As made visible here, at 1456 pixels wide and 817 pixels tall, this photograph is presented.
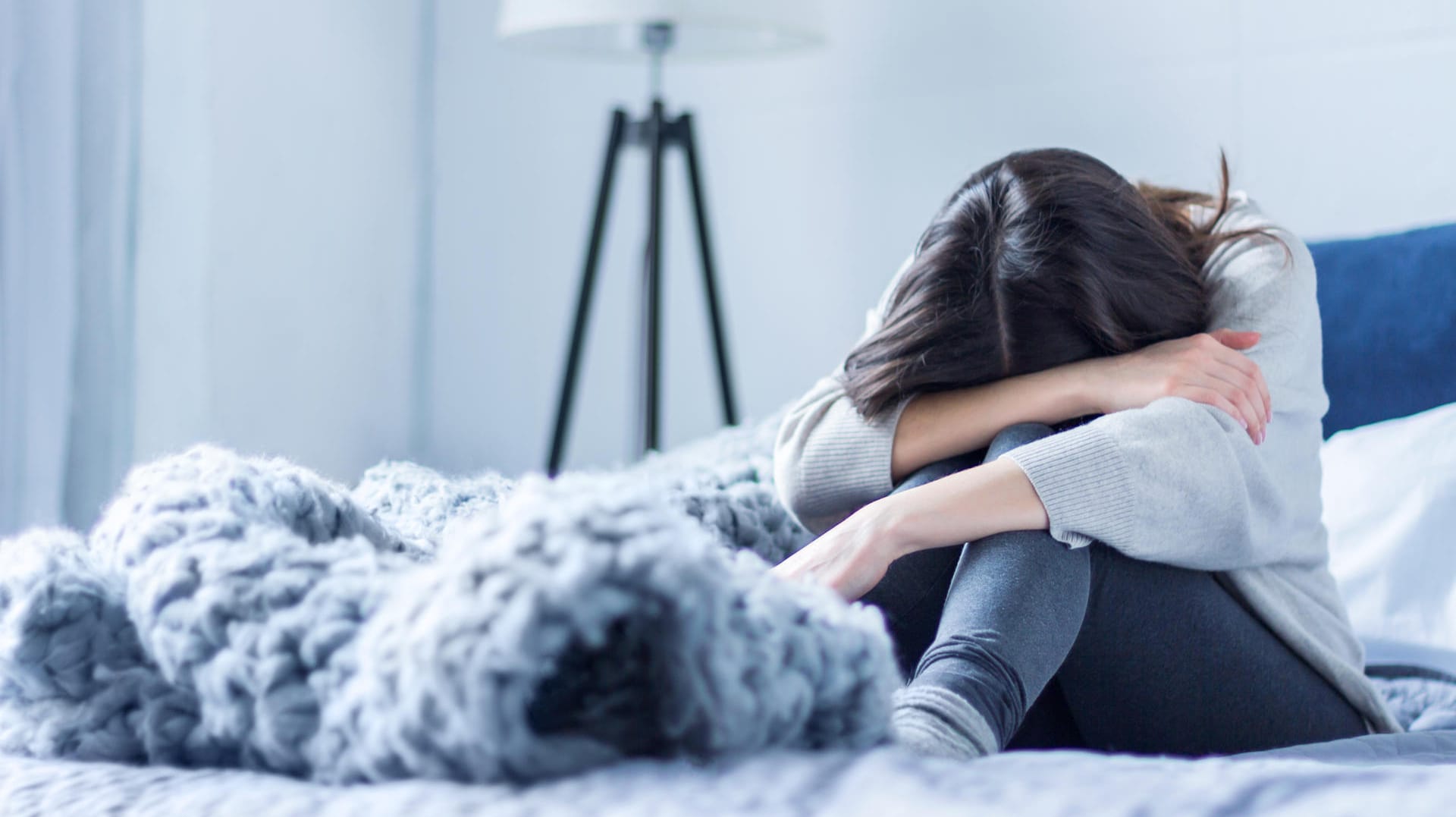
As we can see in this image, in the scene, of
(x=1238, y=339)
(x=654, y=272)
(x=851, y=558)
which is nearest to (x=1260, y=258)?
(x=1238, y=339)

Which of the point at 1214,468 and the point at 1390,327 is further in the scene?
the point at 1390,327

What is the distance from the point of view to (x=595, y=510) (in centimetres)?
43

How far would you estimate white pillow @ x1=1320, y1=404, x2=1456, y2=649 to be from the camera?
4.10 ft

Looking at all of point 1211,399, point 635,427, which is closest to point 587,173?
point 635,427

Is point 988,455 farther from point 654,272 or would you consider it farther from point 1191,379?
point 654,272

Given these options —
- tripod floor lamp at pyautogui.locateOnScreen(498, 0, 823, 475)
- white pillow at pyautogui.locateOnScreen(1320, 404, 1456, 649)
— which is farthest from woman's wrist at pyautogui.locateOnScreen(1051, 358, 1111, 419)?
tripod floor lamp at pyautogui.locateOnScreen(498, 0, 823, 475)

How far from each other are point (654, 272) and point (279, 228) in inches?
34.4

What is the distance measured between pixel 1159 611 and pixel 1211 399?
186mm

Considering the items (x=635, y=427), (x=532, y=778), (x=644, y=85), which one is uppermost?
(x=644, y=85)

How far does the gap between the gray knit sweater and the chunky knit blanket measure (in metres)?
0.42

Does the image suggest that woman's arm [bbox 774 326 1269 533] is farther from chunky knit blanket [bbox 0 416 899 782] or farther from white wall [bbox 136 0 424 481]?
white wall [bbox 136 0 424 481]

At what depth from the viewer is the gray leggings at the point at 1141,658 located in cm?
89

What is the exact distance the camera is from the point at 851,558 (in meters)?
0.86

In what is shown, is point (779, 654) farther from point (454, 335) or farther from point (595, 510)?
A: point (454, 335)
